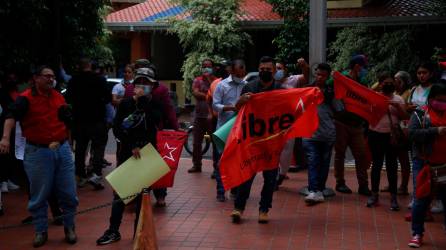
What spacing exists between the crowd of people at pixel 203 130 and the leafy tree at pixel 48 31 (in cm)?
38

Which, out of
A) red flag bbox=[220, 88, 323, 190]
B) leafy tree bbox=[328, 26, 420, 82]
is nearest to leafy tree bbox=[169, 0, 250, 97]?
leafy tree bbox=[328, 26, 420, 82]

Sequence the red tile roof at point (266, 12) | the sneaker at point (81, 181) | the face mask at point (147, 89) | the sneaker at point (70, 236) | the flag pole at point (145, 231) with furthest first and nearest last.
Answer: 1. the red tile roof at point (266, 12)
2. the sneaker at point (81, 181)
3. the sneaker at point (70, 236)
4. the face mask at point (147, 89)
5. the flag pole at point (145, 231)

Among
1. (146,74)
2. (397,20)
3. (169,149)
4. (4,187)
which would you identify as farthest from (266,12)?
(146,74)

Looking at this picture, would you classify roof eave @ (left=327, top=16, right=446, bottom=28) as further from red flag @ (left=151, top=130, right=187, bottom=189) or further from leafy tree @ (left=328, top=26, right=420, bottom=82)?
red flag @ (left=151, top=130, right=187, bottom=189)

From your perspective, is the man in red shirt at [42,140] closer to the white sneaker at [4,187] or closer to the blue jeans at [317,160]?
the white sneaker at [4,187]

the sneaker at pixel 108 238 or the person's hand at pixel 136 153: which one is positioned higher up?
the person's hand at pixel 136 153

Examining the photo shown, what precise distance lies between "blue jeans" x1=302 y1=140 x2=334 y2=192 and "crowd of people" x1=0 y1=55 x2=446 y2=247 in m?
0.01

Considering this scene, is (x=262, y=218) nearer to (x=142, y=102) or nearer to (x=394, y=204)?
(x=394, y=204)

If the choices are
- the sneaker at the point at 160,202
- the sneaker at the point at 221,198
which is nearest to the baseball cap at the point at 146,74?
the sneaker at the point at 160,202

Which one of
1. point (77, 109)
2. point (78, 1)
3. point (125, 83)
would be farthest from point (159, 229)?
point (78, 1)

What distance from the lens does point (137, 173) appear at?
252 inches

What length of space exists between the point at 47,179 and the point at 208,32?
15427 millimetres

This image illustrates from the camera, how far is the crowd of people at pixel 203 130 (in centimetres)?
649

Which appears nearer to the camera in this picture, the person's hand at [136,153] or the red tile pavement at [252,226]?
the person's hand at [136,153]
